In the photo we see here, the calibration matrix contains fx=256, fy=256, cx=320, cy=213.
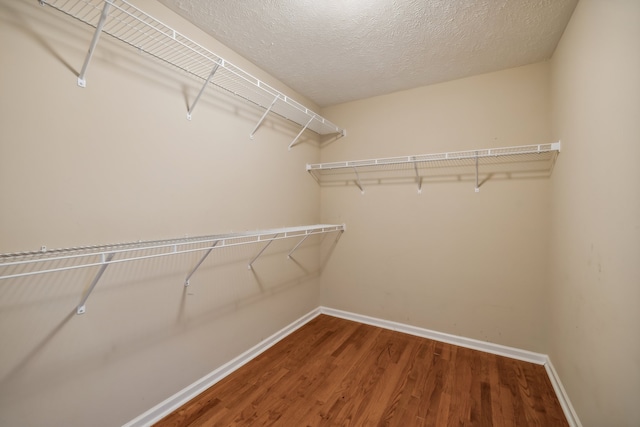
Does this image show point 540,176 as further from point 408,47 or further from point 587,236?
point 408,47

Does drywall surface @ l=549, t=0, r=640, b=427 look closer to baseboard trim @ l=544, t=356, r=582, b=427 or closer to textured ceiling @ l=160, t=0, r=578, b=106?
baseboard trim @ l=544, t=356, r=582, b=427

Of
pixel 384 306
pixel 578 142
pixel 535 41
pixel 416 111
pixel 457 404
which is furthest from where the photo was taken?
pixel 384 306

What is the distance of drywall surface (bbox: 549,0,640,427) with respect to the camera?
2.93 feet

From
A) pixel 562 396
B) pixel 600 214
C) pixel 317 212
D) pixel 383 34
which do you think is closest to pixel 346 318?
pixel 317 212

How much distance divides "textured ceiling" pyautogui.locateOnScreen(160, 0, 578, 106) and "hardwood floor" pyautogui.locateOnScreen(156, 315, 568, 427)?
7.38 ft

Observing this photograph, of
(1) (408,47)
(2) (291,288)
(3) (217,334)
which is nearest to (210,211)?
(3) (217,334)

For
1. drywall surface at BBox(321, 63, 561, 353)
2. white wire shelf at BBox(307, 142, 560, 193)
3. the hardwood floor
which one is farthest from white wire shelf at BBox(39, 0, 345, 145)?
the hardwood floor

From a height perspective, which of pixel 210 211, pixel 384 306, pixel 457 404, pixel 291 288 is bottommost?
pixel 457 404

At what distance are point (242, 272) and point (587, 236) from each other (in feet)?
6.66

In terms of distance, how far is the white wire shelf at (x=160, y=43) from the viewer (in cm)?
107

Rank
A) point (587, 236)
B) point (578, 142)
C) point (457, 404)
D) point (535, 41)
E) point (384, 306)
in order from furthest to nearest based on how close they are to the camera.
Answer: point (384, 306) < point (535, 41) < point (457, 404) < point (578, 142) < point (587, 236)

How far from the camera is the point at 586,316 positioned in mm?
1253

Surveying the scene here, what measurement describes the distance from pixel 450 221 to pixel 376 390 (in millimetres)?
1428

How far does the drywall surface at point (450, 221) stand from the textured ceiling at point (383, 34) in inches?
11.4
